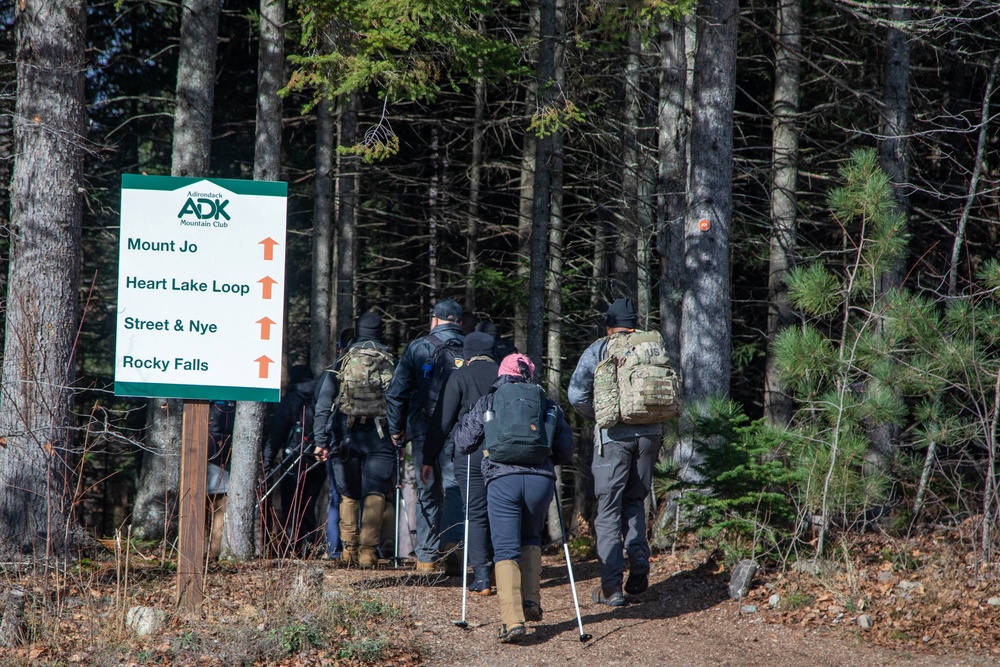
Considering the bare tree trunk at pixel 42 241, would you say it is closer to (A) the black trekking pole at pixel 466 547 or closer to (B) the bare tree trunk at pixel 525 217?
(A) the black trekking pole at pixel 466 547

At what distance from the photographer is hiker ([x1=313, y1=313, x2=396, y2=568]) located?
947 centimetres

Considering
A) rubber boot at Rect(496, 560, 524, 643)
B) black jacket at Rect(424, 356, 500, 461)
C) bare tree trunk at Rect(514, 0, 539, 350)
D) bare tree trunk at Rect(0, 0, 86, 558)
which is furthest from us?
bare tree trunk at Rect(514, 0, 539, 350)

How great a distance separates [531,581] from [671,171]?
5.71 meters

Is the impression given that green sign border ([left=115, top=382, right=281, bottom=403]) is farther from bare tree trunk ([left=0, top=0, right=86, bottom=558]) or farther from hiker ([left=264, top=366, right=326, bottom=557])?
hiker ([left=264, top=366, right=326, bottom=557])

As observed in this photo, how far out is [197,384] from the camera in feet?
21.3

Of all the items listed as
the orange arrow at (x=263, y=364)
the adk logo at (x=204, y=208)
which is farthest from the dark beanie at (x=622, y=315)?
the adk logo at (x=204, y=208)

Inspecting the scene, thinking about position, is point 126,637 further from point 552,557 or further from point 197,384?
point 552,557

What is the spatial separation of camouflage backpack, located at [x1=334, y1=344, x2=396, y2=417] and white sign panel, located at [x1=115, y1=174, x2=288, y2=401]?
110 inches

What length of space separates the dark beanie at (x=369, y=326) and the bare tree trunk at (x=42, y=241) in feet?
8.70

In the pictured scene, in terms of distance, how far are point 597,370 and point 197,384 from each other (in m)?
3.03

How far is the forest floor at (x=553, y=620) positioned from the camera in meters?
6.19

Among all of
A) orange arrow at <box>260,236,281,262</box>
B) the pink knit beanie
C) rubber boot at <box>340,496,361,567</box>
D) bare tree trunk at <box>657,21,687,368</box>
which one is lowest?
rubber boot at <box>340,496,361,567</box>

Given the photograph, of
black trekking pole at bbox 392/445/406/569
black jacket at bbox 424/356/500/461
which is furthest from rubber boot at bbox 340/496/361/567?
black jacket at bbox 424/356/500/461

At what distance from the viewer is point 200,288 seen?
6.59 meters
